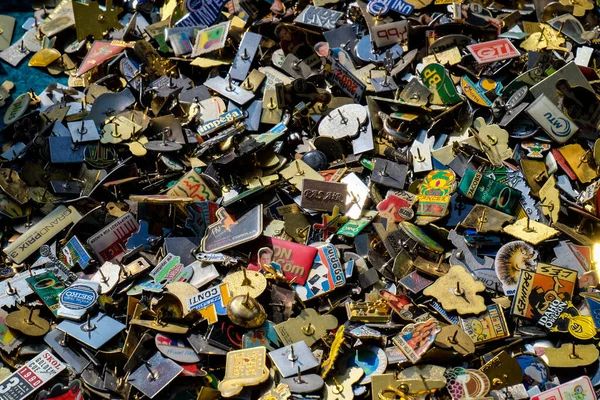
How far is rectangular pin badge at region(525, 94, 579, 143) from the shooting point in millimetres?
3467

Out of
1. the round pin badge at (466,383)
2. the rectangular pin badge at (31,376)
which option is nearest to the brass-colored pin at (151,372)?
the rectangular pin badge at (31,376)

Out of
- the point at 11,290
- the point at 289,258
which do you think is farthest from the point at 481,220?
the point at 11,290

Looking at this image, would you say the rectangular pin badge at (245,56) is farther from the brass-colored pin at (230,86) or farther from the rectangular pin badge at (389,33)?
the rectangular pin badge at (389,33)

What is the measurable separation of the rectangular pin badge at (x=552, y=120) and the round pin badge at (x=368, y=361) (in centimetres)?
141

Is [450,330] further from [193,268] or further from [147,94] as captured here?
[147,94]

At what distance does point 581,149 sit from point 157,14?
270 centimetres

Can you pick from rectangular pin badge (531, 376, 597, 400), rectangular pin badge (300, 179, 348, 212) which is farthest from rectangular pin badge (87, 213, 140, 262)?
rectangular pin badge (531, 376, 597, 400)

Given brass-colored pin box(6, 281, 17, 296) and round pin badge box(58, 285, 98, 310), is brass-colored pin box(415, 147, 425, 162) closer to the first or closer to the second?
round pin badge box(58, 285, 98, 310)

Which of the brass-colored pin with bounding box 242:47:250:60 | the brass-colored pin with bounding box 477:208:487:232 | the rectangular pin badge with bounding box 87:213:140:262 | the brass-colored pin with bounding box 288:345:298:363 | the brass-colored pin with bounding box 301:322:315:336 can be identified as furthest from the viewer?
the brass-colored pin with bounding box 242:47:250:60

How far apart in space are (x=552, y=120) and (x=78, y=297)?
2.34 m

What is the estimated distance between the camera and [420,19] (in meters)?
4.11

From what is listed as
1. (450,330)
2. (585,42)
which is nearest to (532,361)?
(450,330)

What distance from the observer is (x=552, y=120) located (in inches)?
137

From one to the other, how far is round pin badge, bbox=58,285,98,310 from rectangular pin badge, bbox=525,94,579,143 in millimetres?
2219
